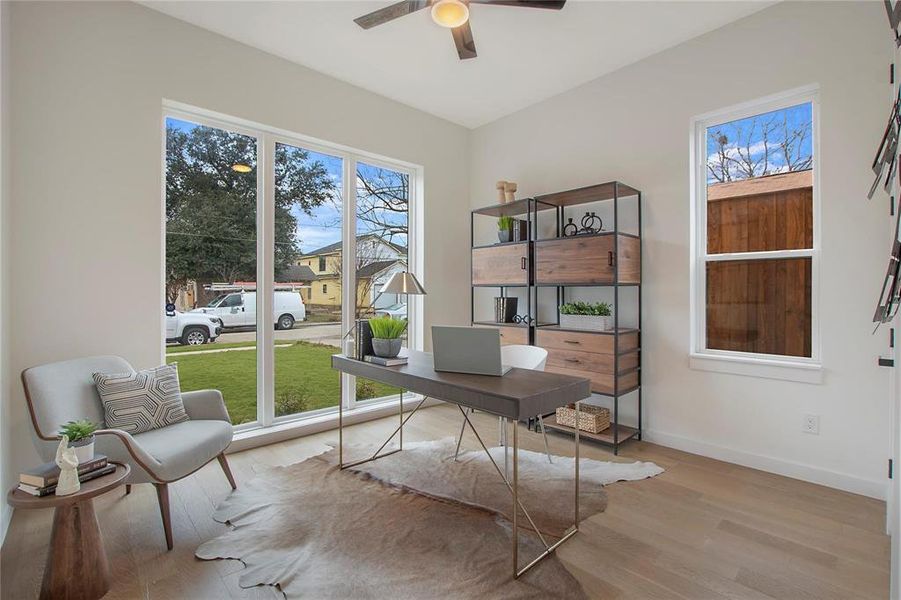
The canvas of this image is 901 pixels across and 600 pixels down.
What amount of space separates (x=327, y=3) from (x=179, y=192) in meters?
1.67

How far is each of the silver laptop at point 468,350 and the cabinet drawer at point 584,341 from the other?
4.43ft

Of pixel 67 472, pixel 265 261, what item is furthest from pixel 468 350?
pixel 265 261

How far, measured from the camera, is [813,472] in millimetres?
2740

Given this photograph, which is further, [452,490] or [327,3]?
[327,3]

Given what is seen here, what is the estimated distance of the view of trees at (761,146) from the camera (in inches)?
115

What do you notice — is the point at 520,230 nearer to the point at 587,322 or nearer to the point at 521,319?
the point at 521,319

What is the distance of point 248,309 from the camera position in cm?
350

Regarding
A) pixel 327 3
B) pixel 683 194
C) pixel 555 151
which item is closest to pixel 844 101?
pixel 683 194

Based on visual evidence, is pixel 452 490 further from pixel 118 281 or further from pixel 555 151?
pixel 555 151

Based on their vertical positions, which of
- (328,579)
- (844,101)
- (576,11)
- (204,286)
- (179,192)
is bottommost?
(328,579)

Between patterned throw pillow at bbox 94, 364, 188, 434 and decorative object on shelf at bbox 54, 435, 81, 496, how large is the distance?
0.63 m

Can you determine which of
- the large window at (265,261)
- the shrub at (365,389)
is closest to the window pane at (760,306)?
the large window at (265,261)

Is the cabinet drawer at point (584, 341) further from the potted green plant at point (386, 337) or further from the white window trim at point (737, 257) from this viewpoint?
the potted green plant at point (386, 337)

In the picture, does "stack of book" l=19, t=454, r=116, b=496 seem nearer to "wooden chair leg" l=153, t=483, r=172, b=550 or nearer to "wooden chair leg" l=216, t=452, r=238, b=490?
"wooden chair leg" l=153, t=483, r=172, b=550
